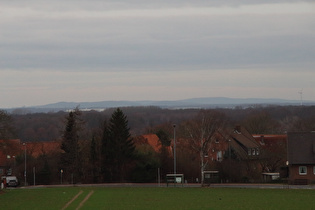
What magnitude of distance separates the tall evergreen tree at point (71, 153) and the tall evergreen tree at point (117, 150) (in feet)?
12.8

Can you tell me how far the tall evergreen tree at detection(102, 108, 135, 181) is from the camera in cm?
9744

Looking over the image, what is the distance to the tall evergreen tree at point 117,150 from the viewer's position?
320 ft

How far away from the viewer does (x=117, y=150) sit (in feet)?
322

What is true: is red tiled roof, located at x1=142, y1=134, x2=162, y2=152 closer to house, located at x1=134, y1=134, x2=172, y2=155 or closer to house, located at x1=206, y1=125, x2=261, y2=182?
house, located at x1=134, y1=134, x2=172, y2=155

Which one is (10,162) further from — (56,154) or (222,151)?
(222,151)

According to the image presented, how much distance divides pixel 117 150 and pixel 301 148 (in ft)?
87.2

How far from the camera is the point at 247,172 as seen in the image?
96500mm

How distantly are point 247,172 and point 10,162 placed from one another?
45.2m

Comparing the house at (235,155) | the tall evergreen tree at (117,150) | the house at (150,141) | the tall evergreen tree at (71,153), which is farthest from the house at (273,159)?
the tall evergreen tree at (71,153)

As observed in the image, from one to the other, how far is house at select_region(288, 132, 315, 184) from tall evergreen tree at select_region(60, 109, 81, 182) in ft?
99.7

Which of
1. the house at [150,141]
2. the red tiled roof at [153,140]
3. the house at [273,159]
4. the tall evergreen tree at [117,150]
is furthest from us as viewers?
the red tiled roof at [153,140]

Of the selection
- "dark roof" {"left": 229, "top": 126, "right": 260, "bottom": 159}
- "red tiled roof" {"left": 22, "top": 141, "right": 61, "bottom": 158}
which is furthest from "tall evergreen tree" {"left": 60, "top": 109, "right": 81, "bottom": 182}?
"dark roof" {"left": 229, "top": 126, "right": 260, "bottom": 159}

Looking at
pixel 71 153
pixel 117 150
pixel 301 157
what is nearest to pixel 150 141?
pixel 117 150

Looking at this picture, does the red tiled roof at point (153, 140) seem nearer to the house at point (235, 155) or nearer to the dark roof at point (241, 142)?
the house at point (235, 155)
